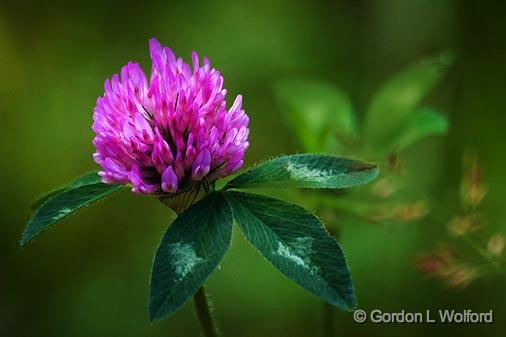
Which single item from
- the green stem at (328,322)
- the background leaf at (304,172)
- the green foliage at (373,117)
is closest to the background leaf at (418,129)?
the green foliage at (373,117)

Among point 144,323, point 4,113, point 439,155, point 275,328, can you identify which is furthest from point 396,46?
point 4,113

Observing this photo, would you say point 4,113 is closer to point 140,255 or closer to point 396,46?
point 140,255

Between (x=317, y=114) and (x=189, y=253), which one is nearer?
(x=189, y=253)

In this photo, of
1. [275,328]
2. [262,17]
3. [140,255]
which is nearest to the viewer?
[275,328]

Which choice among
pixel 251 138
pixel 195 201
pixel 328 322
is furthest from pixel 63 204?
pixel 251 138

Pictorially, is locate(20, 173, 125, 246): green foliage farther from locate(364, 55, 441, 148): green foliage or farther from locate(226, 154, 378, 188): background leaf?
locate(364, 55, 441, 148): green foliage

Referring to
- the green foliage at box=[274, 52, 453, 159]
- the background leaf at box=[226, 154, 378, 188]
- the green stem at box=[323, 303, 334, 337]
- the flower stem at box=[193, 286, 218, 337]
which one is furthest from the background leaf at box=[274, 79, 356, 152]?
the flower stem at box=[193, 286, 218, 337]

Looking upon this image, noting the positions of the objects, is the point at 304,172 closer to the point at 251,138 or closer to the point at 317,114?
the point at 317,114
